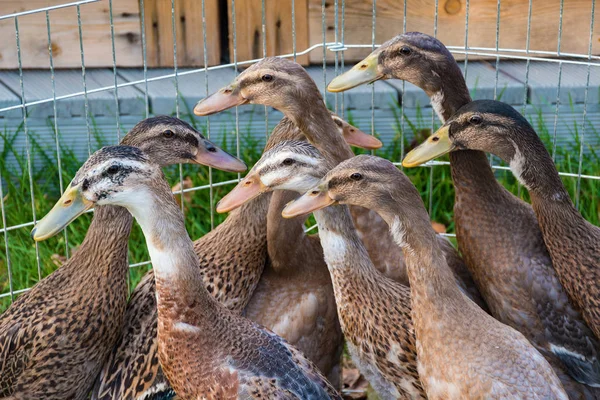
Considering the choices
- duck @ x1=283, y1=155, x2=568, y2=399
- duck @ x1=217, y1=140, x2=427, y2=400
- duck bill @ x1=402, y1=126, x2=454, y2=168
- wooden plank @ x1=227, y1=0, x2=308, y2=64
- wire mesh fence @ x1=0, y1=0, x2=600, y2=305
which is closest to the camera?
duck @ x1=283, y1=155, x2=568, y2=399

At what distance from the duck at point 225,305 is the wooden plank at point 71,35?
1792 mm

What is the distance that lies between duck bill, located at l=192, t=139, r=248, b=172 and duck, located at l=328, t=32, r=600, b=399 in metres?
0.49

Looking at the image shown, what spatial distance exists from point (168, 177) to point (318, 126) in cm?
140

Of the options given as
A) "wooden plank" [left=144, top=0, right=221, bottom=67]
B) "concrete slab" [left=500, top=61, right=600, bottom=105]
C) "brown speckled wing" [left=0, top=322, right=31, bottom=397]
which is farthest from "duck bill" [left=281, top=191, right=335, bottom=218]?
"wooden plank" [left=144, top=0, right=221, bottom=67]

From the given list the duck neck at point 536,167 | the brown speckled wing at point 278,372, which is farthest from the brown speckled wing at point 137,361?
the duck neck at point 536,167

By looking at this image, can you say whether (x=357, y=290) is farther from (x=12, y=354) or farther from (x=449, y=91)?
(x=12, y=354)

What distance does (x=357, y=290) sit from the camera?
122 inches

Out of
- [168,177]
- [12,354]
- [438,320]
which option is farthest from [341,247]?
[168,177]

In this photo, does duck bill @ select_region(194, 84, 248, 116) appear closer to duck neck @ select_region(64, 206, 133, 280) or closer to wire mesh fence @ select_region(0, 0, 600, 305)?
duck neck @ select_region(64, 206, 133, 280)

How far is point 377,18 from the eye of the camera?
5160 millimetres

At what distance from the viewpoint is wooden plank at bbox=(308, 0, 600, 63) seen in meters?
5.09

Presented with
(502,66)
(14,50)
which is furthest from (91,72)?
(502,66)

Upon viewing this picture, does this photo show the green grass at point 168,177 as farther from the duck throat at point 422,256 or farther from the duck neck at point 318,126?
the duck throat at point 422,256

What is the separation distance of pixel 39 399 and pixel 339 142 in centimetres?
140
